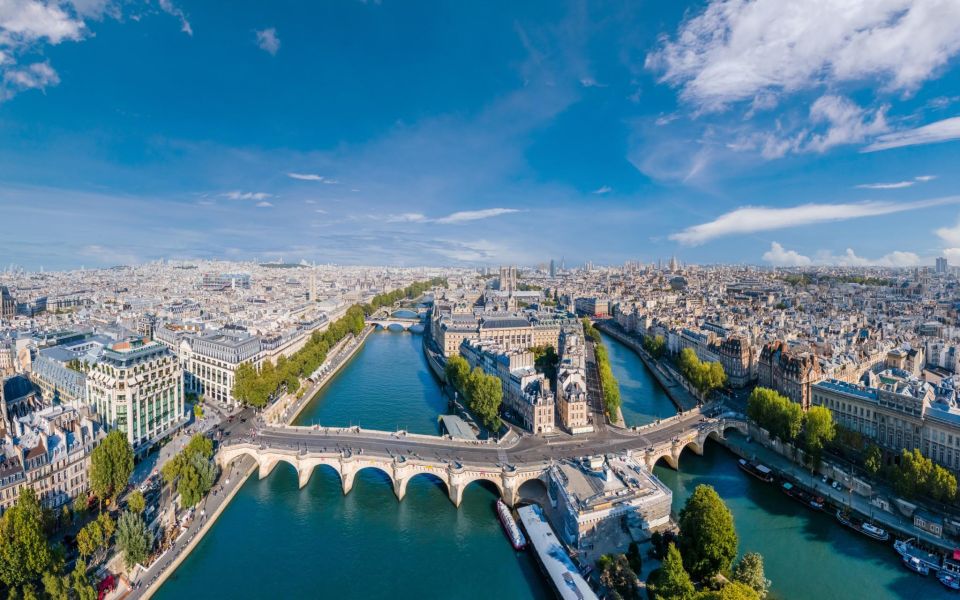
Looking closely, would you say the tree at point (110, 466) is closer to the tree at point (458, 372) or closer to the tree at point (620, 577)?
the tree at point (458, 372)

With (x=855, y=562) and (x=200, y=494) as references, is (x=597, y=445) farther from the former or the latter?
(x=200, y=494)

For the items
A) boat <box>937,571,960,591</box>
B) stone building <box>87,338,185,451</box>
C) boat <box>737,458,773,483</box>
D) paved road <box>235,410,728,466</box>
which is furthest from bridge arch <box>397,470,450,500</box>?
boat <box>937,571,960,591</box>

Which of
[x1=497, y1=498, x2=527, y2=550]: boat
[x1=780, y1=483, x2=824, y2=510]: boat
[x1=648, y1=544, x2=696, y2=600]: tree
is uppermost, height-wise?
[x1=648, y1=544, x2=696, y2=600]: tree

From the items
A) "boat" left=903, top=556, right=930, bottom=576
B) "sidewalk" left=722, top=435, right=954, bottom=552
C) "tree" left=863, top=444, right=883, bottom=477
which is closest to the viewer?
"boat" left=903, top=556, right=930, bottom=576

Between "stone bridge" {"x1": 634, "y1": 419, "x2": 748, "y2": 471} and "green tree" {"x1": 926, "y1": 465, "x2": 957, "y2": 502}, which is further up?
"green tree" {"x1": 926, "y1": 465, "x2": 957, "y2": 502}

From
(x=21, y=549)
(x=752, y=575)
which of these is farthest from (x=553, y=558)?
(x=21, y=549)

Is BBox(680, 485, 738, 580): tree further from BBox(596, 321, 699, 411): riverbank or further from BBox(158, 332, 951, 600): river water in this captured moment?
BBox(596, 321, 699, 411): riverbank

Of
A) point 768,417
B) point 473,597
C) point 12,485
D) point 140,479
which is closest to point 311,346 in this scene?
point 140,479

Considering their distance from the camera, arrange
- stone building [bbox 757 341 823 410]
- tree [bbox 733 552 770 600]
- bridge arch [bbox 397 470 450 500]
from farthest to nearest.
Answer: stone building [bbox 757 341 823 410] < bridge arch [bbox 397 470 450 500] < tree [bbox 733 552 770 600]
